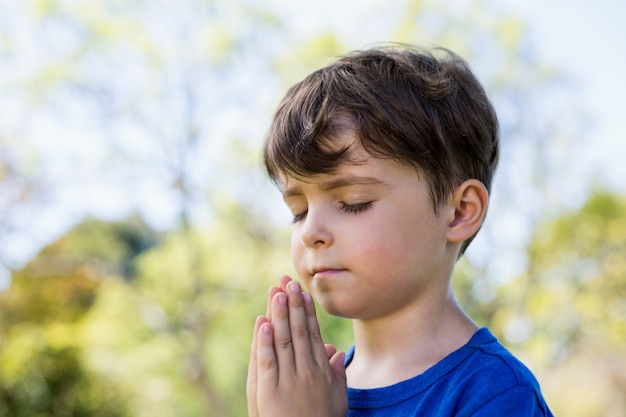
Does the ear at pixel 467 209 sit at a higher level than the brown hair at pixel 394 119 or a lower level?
lower

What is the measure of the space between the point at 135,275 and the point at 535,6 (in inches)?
456

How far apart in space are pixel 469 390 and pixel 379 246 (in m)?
0.32

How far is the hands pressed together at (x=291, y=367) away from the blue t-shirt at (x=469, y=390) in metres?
0.09

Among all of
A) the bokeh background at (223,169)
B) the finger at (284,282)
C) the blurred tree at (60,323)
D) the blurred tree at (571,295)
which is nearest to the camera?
the finger at (284,282)

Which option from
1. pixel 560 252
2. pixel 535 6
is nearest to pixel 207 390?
pixel 560 252

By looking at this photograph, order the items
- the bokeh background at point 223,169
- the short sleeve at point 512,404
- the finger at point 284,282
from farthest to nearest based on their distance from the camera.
Result: the bokeh background at point 223,169 < the finger at point 284,282 < the short sleeve at point 512,404

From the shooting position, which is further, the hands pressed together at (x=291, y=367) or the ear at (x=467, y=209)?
the ear at (x=467, y=209)

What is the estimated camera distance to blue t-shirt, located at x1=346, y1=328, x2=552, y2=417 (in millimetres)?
1286

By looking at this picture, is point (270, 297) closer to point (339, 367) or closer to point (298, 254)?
point (298, 254)

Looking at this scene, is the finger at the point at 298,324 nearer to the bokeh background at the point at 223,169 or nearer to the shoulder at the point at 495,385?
the shoulder at the point at 495,385

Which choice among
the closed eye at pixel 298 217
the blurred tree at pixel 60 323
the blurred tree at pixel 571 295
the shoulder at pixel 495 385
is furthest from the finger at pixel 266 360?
the blurred tree at pixel 571 295

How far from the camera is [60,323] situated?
49.6 feet

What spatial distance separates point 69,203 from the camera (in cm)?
1569

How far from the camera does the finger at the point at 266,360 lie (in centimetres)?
144
